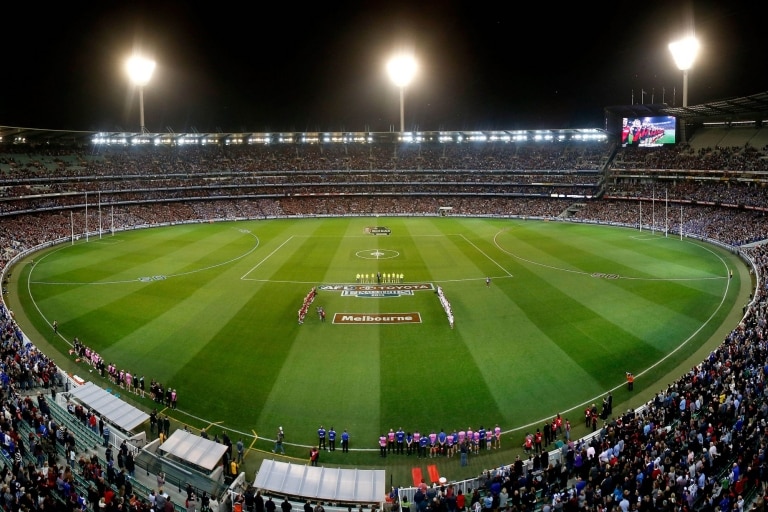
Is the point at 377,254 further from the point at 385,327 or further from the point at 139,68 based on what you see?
the point at 139,68

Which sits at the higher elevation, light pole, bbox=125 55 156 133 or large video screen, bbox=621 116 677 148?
light pole, bbox=125 55 156 133

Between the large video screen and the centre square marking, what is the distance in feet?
225

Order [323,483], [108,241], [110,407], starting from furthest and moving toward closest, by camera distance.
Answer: [108,241]
[110,407]
[323,483]

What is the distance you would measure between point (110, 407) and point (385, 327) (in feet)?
53.4

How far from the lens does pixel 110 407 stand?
21.4m

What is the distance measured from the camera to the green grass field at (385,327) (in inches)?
926

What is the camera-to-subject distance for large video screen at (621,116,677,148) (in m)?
84.5

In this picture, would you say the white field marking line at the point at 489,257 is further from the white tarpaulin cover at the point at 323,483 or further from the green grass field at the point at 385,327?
the white tarpaulin cover at the point at 323,483

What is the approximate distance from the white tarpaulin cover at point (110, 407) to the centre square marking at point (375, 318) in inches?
583

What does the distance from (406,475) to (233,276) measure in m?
31.9

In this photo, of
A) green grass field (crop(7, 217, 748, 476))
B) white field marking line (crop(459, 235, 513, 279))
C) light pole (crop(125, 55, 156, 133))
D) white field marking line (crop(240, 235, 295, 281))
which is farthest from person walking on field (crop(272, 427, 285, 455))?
light pole (crop(125, 55, 156, 133))

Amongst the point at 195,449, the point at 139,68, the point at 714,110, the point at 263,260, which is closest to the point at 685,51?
the point at 714,110

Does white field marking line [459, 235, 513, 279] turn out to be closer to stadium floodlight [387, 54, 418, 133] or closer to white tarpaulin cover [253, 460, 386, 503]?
white tarpaulin cover [253, 460, 386, 503]

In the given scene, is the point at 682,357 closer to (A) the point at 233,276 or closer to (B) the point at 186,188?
(A) the point at 233,276
